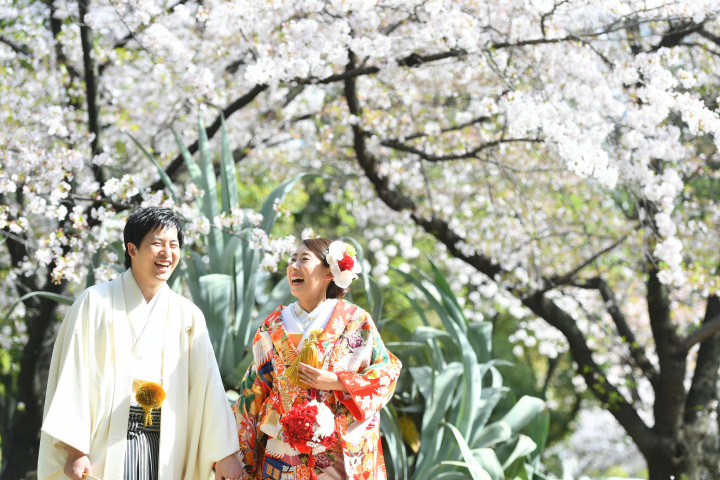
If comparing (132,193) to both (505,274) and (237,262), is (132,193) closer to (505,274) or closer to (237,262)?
(237,262)

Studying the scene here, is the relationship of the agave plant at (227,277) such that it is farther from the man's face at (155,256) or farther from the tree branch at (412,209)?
the tree branch at (412,209)

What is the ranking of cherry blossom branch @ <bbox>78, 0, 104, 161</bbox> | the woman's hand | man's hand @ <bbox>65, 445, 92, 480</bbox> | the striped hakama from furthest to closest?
cherry blossom branch @ <bbox>78, 0, 104, 161</bbox> < the woman's hand < the striped hakama < man's hand @ <bbox>65, 445, 92, 480</bbox>

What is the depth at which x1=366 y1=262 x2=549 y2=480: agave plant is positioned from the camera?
4.06 metres

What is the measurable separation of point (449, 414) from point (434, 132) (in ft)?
7.56

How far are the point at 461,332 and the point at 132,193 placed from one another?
6.44 ft

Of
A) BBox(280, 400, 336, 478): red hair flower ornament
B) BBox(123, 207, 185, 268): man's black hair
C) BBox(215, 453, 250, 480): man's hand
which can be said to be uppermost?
BBox(123, 207, 185, 268): man's black hair

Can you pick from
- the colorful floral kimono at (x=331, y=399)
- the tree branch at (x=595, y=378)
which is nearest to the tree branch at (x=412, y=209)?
the tree branch at (x=595, y=378)

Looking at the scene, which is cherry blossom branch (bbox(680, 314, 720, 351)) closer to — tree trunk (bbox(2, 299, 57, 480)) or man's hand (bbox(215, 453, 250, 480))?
man's hand (bbox(215, 453, 250, 480))

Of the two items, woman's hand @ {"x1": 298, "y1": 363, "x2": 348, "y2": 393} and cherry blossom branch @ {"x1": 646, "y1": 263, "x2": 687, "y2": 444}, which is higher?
cherry blossom branch @ {"x1": 646, "y1": 263, "x2": 687, "y2": 444}

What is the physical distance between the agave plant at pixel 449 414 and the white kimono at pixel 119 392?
1401mm

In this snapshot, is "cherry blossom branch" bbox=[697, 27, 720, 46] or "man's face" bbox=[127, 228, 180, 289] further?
"cherry blossom branch" bbox=[697, 27, 720, 46]

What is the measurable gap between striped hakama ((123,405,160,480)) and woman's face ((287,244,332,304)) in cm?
69

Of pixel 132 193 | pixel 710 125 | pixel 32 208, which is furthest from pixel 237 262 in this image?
pixel 710 125

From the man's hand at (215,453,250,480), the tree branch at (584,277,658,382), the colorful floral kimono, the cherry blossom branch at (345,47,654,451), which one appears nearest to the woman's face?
the colorful floral kimono
